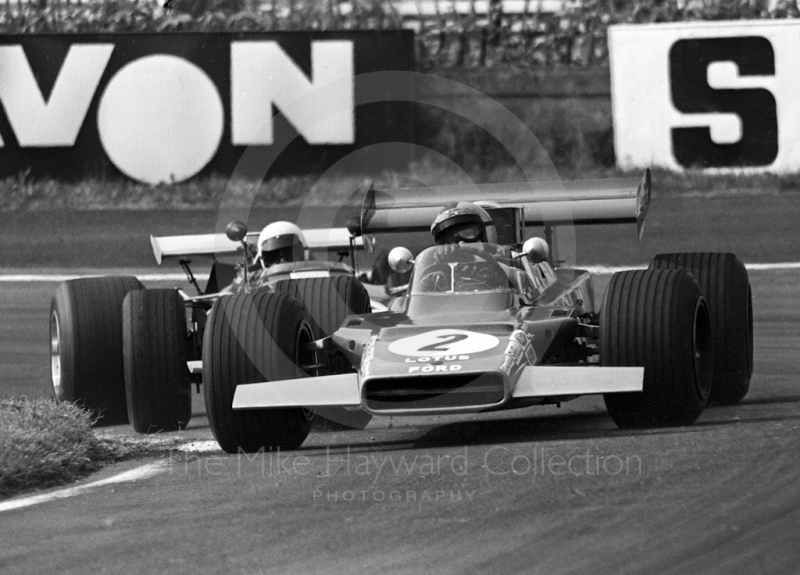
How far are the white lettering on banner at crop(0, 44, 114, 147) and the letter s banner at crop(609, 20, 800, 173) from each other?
22.7ft

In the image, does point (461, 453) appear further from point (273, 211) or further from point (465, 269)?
point (273, 211)

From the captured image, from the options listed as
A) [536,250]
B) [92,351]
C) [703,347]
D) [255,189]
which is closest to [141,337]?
[92,351]

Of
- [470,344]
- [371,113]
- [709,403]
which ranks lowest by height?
[709,403]

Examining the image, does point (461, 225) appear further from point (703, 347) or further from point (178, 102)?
point (178, 102)

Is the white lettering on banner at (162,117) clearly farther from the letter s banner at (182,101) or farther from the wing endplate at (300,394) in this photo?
the wing endplate at (300,394)

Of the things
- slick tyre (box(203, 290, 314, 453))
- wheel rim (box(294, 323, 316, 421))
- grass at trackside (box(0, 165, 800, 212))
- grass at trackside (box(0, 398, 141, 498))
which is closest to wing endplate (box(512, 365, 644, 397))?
slick tyre (box(203, 290, 314, 453))

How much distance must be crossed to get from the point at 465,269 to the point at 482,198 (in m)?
1.61

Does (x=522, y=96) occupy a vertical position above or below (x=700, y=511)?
above

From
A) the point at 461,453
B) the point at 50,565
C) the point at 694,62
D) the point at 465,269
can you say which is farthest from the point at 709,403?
the point at 694,62

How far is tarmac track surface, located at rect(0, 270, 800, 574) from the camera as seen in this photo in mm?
5449

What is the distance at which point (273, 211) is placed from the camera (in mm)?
19531

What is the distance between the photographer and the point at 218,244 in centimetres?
1301

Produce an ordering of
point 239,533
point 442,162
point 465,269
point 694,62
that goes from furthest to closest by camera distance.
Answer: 1. point 442,162
2. point 694,62
3. point 465,269
4. point 239,533

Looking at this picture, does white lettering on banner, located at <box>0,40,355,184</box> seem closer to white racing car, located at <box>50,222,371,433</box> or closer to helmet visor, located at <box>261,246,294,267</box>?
helmet visor, located at <box>261,246,294,267</box>
